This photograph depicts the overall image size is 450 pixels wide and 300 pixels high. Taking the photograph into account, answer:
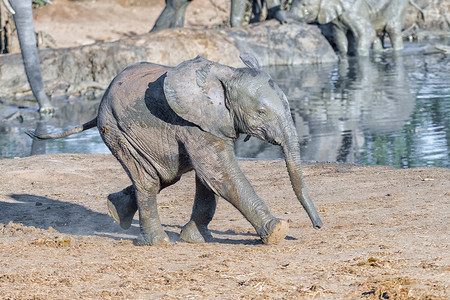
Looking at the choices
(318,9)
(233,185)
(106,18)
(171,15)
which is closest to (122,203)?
(233,185)

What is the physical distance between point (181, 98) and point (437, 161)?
14.7 feet

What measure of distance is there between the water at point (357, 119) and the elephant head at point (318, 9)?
2.61m

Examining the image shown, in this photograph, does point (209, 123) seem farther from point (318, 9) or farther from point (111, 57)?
point (318, 9)

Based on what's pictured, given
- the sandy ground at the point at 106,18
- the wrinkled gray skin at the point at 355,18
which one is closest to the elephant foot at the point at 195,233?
the wrinkled gray skin at the point at 355,18

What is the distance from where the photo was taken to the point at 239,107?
17.9ft

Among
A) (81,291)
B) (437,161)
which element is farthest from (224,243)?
(437,161)

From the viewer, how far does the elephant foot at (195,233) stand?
20.2 feet

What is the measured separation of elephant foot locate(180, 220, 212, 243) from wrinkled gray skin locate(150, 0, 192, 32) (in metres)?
16.3

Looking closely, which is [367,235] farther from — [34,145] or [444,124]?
[34,145]

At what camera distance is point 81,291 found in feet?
14.9

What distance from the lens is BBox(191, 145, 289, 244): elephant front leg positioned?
18.2ft

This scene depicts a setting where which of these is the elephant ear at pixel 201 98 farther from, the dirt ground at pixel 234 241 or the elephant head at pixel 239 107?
the dirt ground at pixel 234 241

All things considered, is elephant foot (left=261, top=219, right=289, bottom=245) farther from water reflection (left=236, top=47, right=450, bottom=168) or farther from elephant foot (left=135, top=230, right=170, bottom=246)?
water reflection (left=236, top=47, right=450, bottom=168)

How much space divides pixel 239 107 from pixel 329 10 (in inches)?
643
